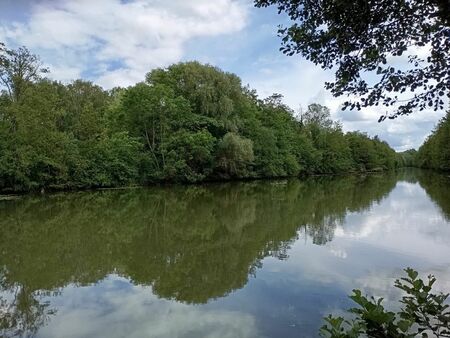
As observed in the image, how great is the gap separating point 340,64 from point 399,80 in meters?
0.75

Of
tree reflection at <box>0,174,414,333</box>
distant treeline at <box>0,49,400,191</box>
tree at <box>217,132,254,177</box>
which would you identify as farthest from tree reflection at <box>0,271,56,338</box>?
tree at <box>217,132,254,177</box>

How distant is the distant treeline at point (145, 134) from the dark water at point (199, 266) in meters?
8.60

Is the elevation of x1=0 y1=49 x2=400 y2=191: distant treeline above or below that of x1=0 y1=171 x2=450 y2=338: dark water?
above

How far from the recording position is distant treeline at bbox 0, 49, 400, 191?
24125 mm

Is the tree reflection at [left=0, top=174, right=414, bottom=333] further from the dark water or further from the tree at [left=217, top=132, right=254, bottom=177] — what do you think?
the tree at [left=217, top=132, right=254, bottom=177]

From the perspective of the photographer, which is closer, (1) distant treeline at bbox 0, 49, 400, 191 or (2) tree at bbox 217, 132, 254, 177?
(1) distant treeline at bbox 0, 49, 400, 191

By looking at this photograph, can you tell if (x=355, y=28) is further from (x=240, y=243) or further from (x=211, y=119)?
(x=211, y=119)

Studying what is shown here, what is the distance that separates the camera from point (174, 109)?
31.9 meters

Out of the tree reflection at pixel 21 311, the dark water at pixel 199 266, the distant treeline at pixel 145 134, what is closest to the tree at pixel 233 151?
the distant treeline at pixel 145 134

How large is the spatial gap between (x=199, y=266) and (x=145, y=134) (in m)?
26.5

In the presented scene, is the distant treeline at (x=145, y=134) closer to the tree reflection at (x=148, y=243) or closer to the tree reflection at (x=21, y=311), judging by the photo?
the tree reflection at (x=148, y=243)

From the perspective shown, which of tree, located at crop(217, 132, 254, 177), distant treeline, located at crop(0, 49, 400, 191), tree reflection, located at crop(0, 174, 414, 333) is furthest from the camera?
tree, located at crop(217, 132, 254, 177)

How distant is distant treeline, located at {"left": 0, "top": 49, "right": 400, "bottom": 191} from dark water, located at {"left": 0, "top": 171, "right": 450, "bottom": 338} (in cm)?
860

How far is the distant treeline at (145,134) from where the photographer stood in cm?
2412
